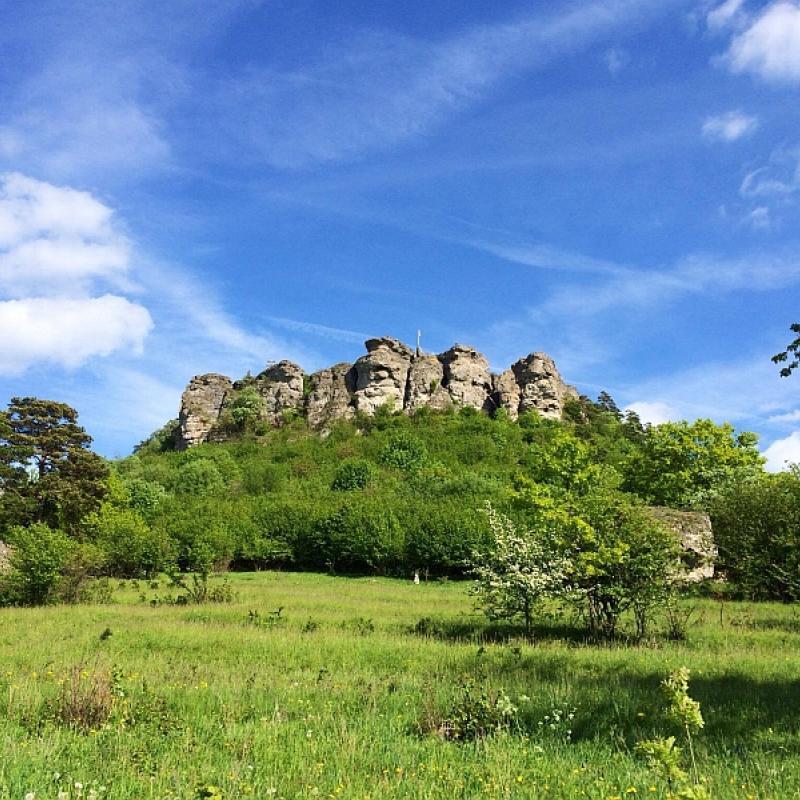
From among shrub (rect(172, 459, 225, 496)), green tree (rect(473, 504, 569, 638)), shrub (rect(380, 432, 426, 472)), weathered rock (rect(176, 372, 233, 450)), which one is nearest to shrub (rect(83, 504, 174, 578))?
shrub (rect(172, 459, 225, 496))

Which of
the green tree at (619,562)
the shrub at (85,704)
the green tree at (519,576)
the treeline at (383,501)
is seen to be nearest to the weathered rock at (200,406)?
the treeline at (383,501)

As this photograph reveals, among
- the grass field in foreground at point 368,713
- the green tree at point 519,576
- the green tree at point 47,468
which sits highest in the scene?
the green tree at point 47,468

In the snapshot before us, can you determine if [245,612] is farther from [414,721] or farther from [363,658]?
[414,721]

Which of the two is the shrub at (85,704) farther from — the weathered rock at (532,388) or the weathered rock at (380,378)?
the weathered rock at (532,388)

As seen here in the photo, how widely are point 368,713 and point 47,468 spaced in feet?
174

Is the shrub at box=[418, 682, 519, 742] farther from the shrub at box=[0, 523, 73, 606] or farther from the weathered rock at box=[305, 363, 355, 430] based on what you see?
the weathered rock at box=[305, 363, 355, 430]

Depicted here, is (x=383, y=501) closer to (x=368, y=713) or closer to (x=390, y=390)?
(x=390, y=390)

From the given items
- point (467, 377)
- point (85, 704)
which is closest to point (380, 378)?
point (467, 377)

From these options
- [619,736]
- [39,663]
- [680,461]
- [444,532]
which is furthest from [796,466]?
[39,663]

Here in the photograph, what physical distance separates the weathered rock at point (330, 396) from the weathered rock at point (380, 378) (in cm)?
184

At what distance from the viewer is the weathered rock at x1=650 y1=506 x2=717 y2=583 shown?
2944 cm

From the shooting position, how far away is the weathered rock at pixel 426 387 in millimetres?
108312

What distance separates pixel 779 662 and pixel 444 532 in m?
40.8

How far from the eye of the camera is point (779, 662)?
12.2 metres
